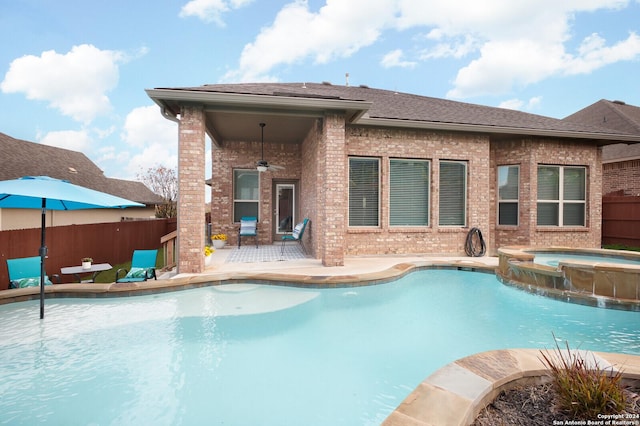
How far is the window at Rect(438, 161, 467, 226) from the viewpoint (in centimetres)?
848

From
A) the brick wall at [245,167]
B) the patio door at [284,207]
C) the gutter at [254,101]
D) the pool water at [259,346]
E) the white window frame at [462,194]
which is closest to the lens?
the pool water at [259,346]

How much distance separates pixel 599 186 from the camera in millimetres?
9125

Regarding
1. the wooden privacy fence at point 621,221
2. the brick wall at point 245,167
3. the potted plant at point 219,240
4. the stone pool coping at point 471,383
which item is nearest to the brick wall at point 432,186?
the brick wall at point 245,167

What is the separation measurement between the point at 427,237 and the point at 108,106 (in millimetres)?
24276

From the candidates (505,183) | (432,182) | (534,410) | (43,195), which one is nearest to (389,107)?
(432,182)

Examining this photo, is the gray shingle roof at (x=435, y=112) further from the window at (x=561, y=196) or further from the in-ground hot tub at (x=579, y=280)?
the in-ground hot tub at (x=579, y=280)

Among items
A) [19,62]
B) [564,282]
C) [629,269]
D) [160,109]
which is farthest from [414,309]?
[19,62]

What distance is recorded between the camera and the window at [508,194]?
29.5 feet

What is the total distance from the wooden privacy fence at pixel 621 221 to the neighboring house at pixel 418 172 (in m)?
2.35

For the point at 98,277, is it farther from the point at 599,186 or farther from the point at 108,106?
the point at 108,106

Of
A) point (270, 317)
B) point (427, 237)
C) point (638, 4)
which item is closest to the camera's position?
point (270, 317)

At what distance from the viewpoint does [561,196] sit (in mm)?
9062

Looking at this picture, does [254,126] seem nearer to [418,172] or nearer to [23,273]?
[418,172]

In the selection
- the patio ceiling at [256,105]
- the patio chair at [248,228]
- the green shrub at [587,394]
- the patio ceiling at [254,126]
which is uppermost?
the patio ceiling at [254,126]
